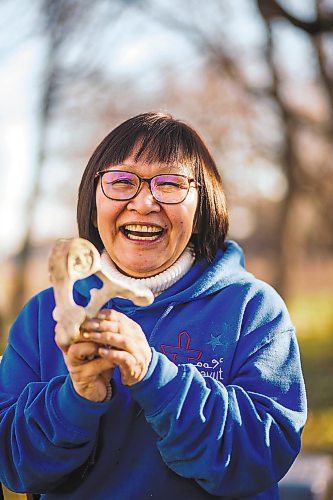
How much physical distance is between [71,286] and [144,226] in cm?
42

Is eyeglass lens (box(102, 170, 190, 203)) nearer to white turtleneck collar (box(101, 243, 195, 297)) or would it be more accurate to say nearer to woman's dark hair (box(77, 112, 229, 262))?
woman's dark hair (box(77, 112, 229, 262))

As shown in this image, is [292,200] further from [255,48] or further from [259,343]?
[259,343]

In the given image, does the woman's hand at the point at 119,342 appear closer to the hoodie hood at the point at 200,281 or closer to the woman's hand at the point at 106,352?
the woman's hand at the point at 106,352

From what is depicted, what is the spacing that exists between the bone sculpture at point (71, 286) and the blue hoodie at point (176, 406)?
0.65 feet

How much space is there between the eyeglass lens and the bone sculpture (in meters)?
0.38

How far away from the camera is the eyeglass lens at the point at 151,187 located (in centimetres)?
209

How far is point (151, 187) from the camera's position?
2.09m

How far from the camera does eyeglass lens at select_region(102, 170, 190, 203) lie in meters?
2.09

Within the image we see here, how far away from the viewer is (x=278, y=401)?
2.03 m

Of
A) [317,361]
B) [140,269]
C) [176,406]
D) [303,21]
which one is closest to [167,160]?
[140,269]

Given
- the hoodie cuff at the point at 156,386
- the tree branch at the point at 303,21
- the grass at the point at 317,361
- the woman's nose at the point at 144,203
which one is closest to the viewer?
the hoodie cuff at the point at 156,386

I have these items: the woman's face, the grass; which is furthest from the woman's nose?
the grass

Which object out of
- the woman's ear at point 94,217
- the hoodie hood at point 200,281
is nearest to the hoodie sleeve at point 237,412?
the hoodie hood at point 200,281

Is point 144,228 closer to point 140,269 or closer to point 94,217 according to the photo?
point 140,269
